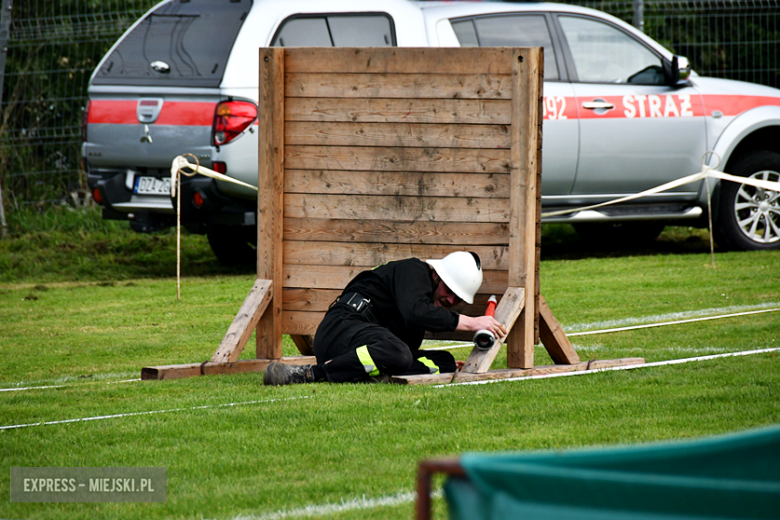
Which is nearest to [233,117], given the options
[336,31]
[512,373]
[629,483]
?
[336,31]

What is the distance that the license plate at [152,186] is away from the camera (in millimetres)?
9406

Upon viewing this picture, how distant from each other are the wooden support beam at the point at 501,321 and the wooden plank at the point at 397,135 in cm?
89

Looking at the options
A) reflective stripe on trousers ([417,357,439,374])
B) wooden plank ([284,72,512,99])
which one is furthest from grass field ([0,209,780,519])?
wooden plank ([284,72,512,99])

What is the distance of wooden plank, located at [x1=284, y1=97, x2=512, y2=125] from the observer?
601 centimetres

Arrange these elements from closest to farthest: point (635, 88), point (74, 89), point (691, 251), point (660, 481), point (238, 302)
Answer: point (660, 481) → point (238, 302) → point (635, 88) → point (691, 251) → point (74, 89)

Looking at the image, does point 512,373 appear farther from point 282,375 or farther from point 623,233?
point 623,233

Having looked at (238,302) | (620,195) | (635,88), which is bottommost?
(238,302)

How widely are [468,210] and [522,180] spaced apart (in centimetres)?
42

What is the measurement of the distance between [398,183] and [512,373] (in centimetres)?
142

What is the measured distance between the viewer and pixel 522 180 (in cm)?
581

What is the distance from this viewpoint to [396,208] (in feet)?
20.6

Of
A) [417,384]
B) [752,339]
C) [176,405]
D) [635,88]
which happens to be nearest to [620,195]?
[635,88]

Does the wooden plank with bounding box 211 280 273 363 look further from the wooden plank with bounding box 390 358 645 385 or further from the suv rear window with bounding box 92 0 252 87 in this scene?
the suv rear window with bounding box 92 0 252 87

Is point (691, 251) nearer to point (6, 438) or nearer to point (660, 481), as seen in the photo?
point (6, 438)
